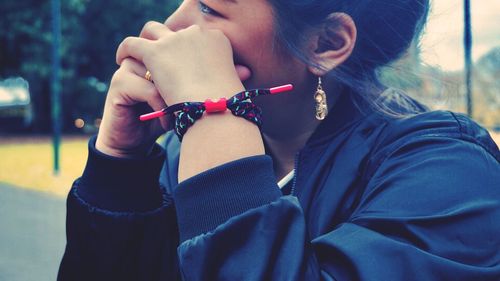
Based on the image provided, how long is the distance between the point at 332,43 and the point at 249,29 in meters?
0.27

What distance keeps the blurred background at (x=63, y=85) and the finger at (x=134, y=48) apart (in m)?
0.67

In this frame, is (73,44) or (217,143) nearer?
→ (217,143)

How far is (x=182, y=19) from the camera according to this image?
1553 millimetres

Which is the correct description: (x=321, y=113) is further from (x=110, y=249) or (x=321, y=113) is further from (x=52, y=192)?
(x=52, y=192)

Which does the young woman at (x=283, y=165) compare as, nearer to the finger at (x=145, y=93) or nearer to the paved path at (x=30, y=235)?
the finger at (x=145, y=93)

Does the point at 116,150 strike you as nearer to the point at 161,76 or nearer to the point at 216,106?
the point at 161,76

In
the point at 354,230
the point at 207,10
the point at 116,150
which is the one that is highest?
the point at 207,10

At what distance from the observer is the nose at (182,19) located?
1.54 metres

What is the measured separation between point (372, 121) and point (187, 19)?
60 cm

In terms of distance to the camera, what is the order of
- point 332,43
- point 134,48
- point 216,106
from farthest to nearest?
point 332,43 → point 134,48 → point 216,106

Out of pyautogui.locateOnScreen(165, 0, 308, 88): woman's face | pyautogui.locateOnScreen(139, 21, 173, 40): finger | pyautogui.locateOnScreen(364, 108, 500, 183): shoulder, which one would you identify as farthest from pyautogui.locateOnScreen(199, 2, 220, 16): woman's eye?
A: pyautogui.locateOnScreen(364, 108, 500, 183): shoulder

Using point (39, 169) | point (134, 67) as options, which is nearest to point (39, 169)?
point (39, 169)

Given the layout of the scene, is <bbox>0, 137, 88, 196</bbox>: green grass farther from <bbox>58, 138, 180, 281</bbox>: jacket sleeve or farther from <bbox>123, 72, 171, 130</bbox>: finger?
<bbox>123, 72, 171, 130</bbox>: finger

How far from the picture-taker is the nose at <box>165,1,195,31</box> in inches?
60.6
